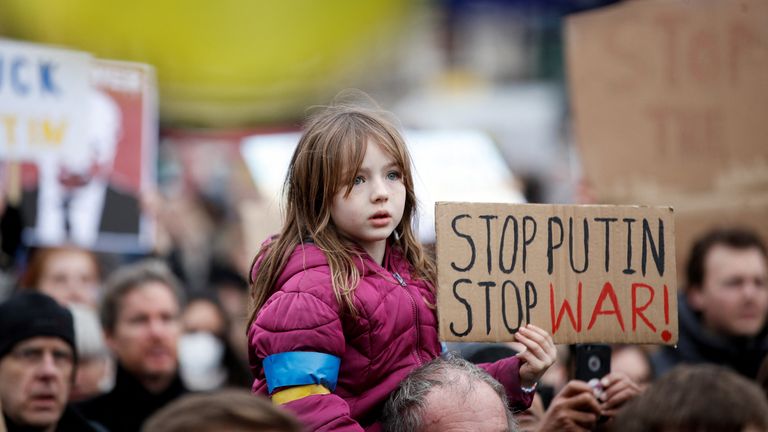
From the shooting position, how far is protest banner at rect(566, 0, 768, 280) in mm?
5797

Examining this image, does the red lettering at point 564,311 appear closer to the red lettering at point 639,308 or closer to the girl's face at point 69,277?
the red lettering at point 639,308

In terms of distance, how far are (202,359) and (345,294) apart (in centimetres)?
426

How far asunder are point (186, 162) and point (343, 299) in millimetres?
8021

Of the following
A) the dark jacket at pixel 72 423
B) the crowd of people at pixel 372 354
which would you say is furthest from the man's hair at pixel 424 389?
the dark jacket at pixel 72 423

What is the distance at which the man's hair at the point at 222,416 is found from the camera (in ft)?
6.86

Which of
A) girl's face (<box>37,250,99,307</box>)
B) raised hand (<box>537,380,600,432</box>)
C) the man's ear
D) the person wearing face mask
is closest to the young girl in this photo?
raised hand (<box>537,380,600,432</box>)

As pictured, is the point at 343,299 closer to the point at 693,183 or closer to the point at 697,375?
the point at 697,375

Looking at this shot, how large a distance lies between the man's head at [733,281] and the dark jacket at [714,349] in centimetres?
4

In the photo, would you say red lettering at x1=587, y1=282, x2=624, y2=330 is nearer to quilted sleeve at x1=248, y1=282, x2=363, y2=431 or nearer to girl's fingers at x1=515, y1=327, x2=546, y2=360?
girl's fingers at x1=515, y1=327, x2=546, y2=360

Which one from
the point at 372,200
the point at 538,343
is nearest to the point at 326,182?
the point at 372,200

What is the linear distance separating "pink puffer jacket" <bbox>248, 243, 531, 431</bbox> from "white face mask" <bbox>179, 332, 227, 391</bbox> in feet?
12.7

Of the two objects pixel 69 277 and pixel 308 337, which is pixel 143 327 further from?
pixel 308 337

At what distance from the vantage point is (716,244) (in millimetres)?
5473

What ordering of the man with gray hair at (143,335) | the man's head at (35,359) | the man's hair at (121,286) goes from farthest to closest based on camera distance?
the man's hair at (121,286), the man with gray hair at (143,335), the man's head at (35,359)
